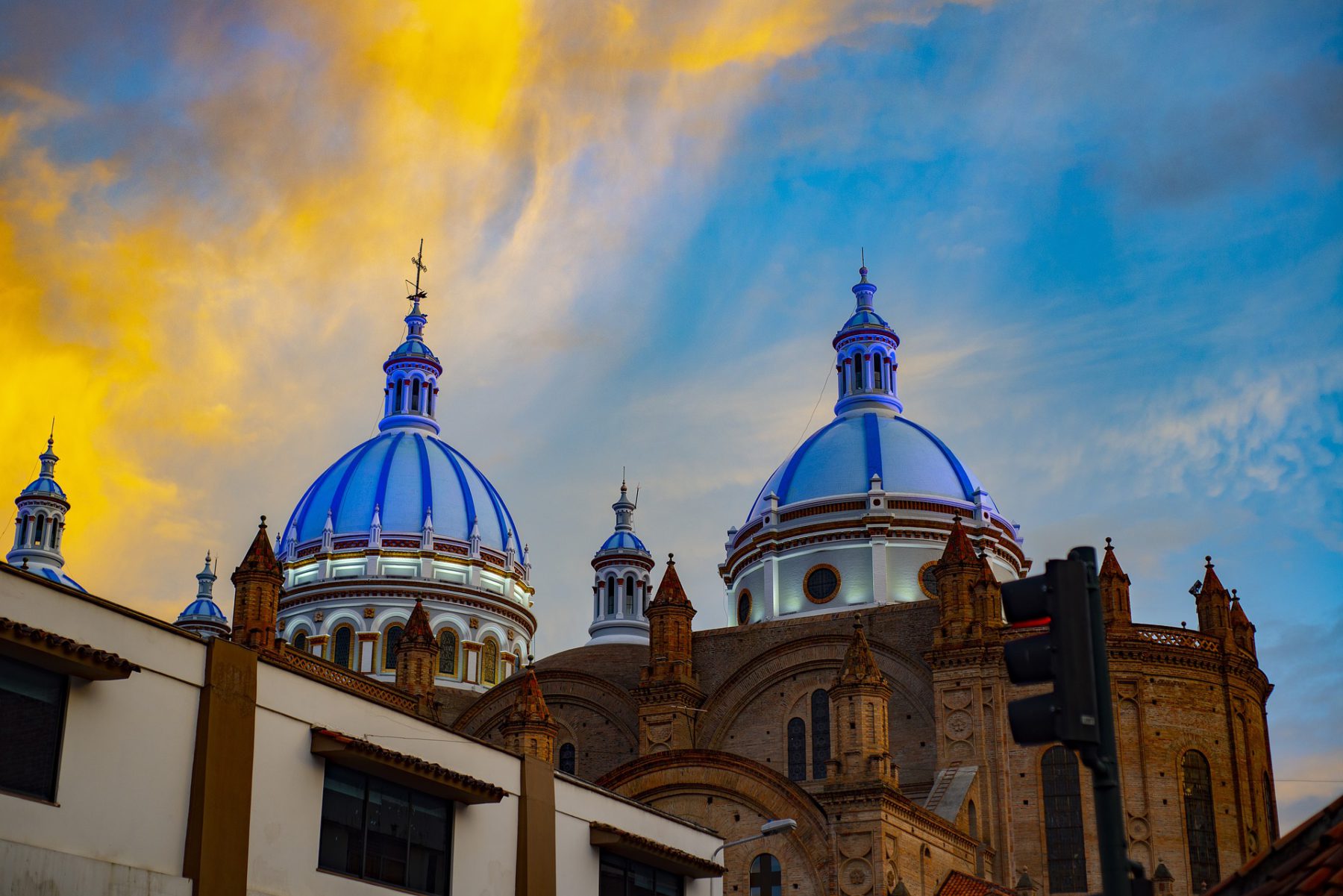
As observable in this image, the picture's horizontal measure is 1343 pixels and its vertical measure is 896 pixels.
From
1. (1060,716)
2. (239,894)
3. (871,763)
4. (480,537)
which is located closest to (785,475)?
(480,537)

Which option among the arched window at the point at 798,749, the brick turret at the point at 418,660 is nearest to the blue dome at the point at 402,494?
the brick turret at the point at 418,660

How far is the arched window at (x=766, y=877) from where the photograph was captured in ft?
134

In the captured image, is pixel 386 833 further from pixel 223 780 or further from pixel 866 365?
pixel 866 365

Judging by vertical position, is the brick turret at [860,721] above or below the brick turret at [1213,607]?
below

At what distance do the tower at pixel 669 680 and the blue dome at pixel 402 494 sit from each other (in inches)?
883

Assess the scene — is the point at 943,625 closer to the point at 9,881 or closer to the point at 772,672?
the point at 772,672

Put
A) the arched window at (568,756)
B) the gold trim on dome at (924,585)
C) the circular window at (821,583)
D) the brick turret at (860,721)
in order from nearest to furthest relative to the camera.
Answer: the brick turret at (860,721), the arched window at (568,756), the gold trim on dome at (924,585), the circular window at (821,583)

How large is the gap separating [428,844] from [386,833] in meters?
0.93

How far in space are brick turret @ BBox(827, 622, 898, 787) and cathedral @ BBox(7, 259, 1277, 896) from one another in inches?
2.5

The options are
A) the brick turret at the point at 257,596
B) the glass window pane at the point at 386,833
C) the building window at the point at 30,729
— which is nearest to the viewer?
the building window at the point at 30,729

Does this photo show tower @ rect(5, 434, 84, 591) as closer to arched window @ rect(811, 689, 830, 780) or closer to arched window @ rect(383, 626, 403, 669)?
arched window @ rect(383, 626, 403, 669)

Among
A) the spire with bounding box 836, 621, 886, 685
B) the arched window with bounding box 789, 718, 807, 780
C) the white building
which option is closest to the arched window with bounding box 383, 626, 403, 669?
the arched window with bounding box 789, 718, 807, 780

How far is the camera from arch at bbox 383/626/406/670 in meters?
68.6

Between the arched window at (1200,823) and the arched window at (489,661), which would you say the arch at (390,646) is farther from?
the arched window at (1200,823)
